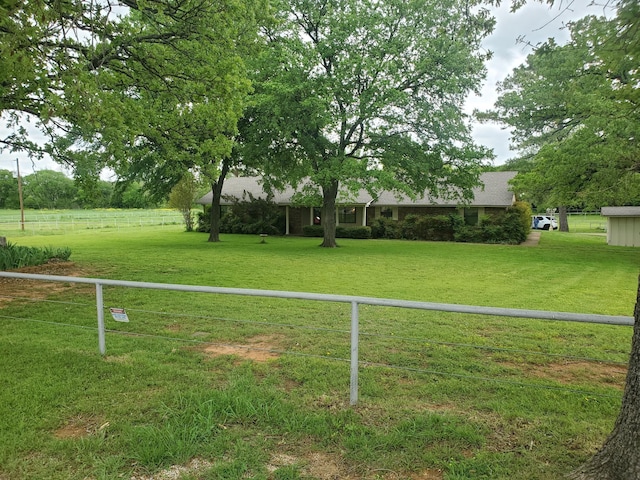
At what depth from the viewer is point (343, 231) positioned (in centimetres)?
3006

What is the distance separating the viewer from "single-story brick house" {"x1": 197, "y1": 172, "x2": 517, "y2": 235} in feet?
93.7

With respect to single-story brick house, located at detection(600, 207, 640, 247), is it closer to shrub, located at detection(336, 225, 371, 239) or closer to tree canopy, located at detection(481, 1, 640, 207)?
tree canopy, located at detection(481, 1, 640, 207)

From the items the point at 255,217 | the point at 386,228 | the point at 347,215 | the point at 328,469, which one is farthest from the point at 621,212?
the point at 328,469

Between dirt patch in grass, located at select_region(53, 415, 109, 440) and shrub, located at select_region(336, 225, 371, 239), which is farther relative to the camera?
shrub, located at select_region(336, 225, 371, 239)

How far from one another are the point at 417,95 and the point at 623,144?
893cm

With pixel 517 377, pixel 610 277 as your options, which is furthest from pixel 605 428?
pixel 610 277

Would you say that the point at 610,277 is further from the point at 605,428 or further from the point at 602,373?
the point at 605,428

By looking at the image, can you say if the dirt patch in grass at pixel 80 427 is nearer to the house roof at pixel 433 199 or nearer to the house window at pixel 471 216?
the house roof at pixel 433 199

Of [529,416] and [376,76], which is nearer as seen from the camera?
[529,416]

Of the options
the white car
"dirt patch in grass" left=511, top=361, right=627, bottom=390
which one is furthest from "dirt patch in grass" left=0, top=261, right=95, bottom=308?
the white car

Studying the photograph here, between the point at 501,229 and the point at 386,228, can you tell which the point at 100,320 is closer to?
the point at 501,229

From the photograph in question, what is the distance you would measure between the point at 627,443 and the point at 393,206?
2936 cm

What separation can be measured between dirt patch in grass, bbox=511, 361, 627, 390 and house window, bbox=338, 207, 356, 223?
1078 inches

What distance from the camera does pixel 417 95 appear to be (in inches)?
816
